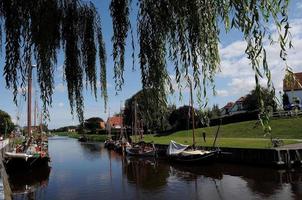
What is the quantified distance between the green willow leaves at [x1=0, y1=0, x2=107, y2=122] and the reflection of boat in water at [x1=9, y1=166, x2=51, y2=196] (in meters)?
33.2

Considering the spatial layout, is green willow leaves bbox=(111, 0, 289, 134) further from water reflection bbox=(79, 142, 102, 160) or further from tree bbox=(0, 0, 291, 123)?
water reflection bbox=(79, 142, 102, 160)

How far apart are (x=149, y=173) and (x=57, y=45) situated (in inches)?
1716

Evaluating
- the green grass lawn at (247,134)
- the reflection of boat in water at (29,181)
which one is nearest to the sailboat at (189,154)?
the green grass lawn at (247,134)

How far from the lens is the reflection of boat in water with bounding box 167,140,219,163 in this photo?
5019cm

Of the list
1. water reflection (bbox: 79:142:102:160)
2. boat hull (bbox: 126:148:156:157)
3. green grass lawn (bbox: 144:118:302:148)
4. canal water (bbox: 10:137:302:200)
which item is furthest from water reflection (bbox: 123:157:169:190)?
water reflection (bbox: 79:142:102:160)

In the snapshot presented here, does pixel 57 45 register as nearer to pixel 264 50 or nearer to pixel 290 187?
pixel 264 50

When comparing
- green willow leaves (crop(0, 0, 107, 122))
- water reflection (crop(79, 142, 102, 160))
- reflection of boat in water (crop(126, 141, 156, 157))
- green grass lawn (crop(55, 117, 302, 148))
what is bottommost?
water reflection (crop(79, 142, 102, 160))

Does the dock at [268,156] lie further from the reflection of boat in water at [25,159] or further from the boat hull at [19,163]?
the boat hull at [19,163]

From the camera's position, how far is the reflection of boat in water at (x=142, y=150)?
215ft

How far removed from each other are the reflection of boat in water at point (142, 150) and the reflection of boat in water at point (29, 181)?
19311mm

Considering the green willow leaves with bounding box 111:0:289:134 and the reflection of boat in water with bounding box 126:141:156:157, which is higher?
the green willow leaves with bounding box 111:0:289:134

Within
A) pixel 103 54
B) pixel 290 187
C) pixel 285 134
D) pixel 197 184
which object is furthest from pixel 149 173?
pixel 103 54

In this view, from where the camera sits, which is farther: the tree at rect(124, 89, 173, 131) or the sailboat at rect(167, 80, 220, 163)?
the sailboat at rect(167, 80, 220, 163)

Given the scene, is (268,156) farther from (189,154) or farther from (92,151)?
(92,151)
